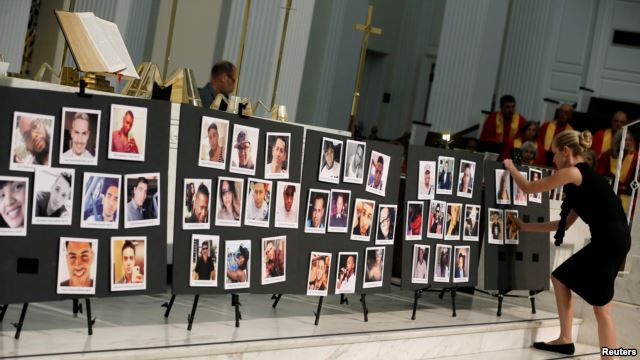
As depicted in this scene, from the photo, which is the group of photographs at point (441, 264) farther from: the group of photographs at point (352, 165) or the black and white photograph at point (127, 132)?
the black and white photograph at point (127, 132)

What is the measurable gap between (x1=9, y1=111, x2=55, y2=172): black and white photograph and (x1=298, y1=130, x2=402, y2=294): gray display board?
176 cm

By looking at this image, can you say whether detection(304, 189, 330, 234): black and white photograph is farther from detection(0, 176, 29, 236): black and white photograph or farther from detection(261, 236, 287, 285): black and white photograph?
detection(0, 176, 29, 236): black and white photograph

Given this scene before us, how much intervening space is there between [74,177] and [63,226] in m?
0.22

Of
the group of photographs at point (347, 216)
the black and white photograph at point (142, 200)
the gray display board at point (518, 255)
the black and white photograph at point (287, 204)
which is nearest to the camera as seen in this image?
the black and white photograph at point (142, 200)

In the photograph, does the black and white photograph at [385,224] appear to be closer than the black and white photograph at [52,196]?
No

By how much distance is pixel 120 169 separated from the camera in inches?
174

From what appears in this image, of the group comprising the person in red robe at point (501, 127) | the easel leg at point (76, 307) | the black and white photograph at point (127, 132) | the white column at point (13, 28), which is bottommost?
the easel leg at point (76, 307)

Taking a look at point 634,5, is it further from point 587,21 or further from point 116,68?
point 116,68

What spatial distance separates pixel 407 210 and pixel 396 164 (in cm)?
36

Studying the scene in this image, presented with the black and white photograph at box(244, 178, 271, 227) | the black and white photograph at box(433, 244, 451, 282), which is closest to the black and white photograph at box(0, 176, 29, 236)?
the black and white photograph at box(244, 178, 271, 227)

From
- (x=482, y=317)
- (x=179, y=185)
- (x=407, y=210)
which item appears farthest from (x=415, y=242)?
(x=179, y=185)

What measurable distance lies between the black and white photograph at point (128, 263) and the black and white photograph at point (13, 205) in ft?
1.57

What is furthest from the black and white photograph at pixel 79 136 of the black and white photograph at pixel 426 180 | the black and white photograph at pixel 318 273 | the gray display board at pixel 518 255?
the gray display board at pixel 518 255

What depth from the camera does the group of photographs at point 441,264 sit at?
21.4ft
